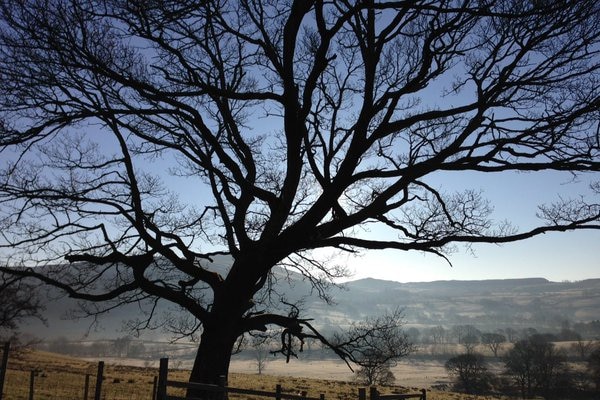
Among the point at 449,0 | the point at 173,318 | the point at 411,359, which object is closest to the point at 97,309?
the point at 173,318

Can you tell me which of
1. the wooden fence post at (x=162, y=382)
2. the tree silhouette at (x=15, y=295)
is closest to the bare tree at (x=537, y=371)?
the tree silhouette at (x=15, y=295)

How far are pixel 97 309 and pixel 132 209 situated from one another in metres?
2.64

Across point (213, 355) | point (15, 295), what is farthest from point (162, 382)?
point (15, 295)

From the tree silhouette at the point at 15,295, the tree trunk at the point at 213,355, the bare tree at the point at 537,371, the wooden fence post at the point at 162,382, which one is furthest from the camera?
the bare tree at the point at 537,371

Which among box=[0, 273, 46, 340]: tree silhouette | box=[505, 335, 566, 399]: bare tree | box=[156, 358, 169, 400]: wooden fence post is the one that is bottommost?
box=[505, 335, 566, 399]: bare tree

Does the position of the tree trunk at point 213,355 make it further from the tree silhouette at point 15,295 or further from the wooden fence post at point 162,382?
the tree silhouette at point 15,295

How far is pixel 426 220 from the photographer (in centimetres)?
1037

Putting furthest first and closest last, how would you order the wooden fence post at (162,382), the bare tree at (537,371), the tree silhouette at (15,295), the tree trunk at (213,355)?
the bare tree at (537,371) < the tree silhouette at (15,295) < the tree trunk at (213,355) < the wooden fence post at (162,382)

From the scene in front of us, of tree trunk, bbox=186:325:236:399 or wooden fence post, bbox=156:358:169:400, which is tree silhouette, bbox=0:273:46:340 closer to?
wooden fence post, bbox=156:358:169:400

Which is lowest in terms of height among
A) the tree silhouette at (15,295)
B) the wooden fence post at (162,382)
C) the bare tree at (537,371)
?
the bare tree at (537,371)

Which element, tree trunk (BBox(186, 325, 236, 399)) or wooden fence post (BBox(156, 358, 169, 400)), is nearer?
wooden fence post (BBox(156, 358, 169, 400))

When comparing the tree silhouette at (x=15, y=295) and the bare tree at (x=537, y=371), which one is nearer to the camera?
the tree silhouette at (x=15, y=295)

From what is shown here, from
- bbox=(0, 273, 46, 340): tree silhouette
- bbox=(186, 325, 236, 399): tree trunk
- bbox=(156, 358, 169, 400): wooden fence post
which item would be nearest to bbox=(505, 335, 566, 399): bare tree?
bbox=(186, 325, 236, 399): tree trunk

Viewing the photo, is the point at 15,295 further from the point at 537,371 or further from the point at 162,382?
the point at 537,371
